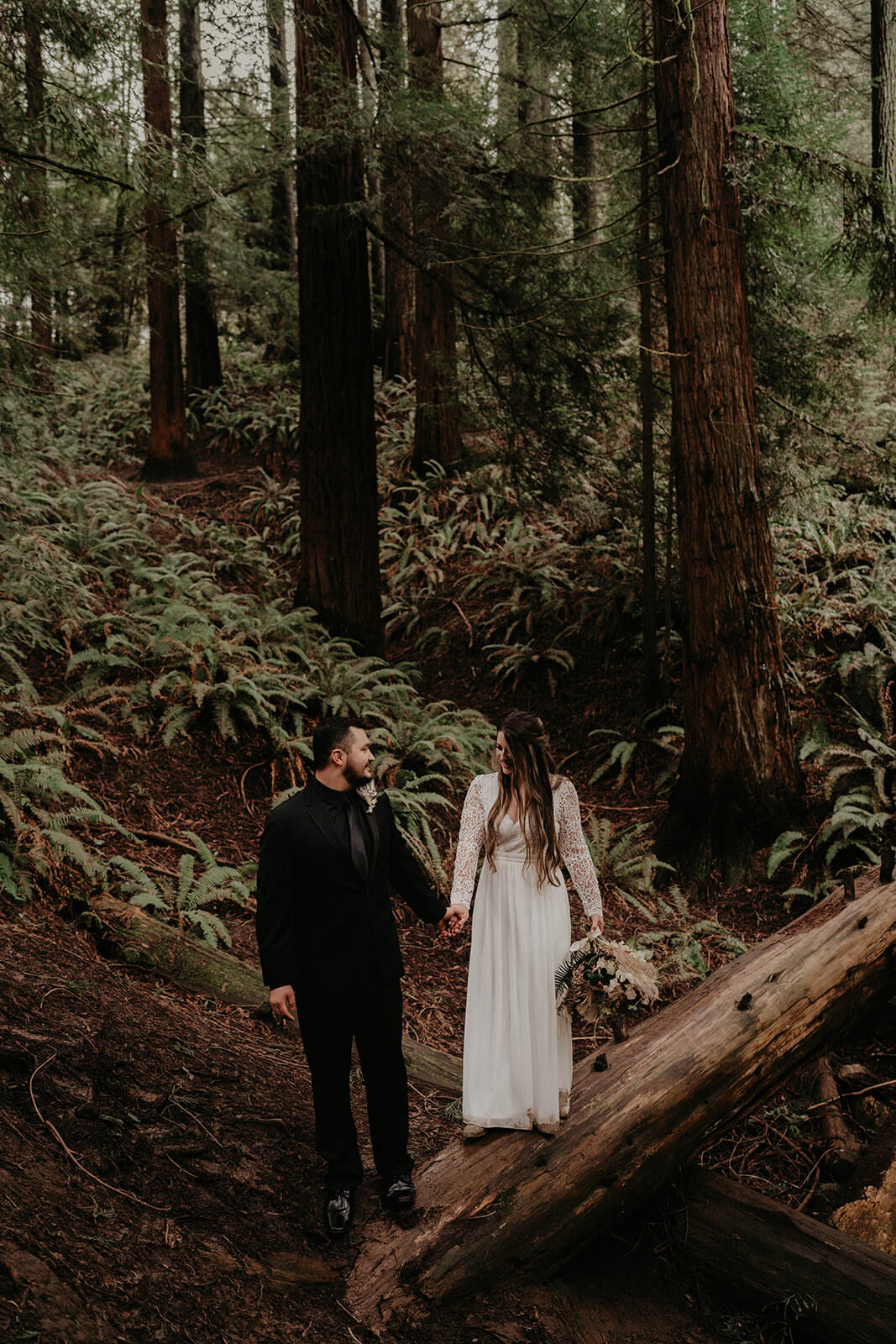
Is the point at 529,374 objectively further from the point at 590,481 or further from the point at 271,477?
the point at 271,477

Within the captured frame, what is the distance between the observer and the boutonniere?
13.2 ft

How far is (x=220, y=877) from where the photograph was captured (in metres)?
6.55

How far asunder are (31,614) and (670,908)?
6.34 m

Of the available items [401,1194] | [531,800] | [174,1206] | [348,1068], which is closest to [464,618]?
[531,800]

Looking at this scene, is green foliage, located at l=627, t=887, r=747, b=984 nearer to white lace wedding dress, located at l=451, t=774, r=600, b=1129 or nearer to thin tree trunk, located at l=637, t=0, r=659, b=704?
white lace wedding dress, located at l=451, t=774, r=600, b=1129

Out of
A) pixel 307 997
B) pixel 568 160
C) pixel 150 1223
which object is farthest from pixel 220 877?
pixel 568 160

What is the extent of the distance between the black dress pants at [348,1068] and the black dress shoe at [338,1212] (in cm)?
3

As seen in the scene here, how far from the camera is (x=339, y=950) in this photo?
12.6 ft

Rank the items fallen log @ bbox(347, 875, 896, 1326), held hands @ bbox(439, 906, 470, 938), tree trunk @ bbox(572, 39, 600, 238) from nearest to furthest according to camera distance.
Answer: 1. fallen log @ bbox(347, 875, 896, 1326)
2. held hands @ bbox(439, 906, 470, 938)
3. tree trunk @ bbox(572, 39, 600, 238)

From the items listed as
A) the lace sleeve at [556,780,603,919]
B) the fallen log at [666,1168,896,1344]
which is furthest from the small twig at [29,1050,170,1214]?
the fallen log at [666,1168,896,1344]

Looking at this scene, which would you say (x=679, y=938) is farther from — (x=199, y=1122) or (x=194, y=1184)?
(x=194, y=1184)

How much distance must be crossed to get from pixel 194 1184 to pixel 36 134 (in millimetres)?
7246

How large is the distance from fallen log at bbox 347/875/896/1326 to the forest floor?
0.51ft

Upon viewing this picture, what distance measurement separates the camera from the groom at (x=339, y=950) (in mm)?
3812
